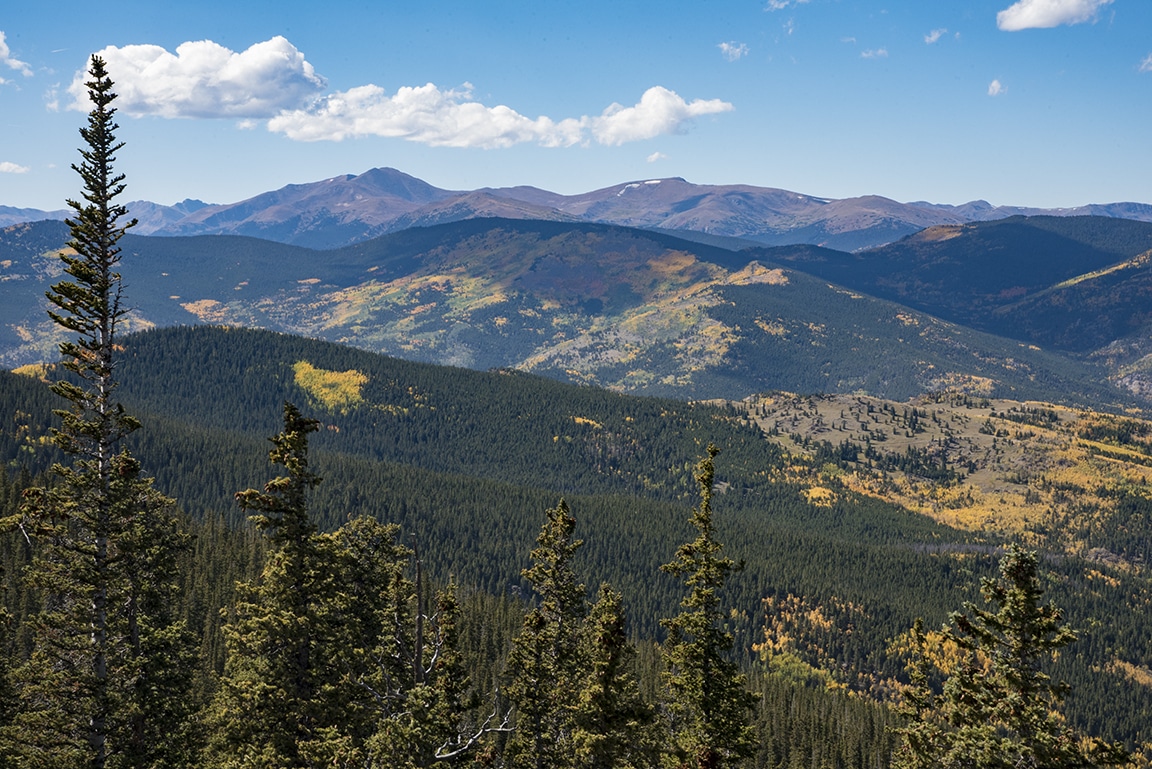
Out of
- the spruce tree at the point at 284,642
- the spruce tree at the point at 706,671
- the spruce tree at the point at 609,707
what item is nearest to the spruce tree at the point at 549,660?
the spruce tree at the point at 609,707

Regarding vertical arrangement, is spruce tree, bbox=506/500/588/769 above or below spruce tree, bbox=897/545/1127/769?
below

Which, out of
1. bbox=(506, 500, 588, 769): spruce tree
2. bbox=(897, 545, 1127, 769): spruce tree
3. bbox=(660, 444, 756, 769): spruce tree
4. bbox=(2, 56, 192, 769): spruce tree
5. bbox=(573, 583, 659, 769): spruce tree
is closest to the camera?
bbox=(897, 545, 1127, 769): spruce tree

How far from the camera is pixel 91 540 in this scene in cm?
3161

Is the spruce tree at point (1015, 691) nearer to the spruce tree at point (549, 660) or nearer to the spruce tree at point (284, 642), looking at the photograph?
the spruce tree at point (549, 660)

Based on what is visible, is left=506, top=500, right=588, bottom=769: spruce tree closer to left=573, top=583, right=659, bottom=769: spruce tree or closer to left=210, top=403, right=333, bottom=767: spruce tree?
left=573, top=583, right=659, bottom=769: spruce tree

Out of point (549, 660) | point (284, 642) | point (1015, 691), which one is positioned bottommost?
point (549, 660)

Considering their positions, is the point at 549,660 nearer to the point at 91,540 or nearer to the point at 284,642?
the point at 284,642

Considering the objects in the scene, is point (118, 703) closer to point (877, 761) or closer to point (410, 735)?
point (410, 735)

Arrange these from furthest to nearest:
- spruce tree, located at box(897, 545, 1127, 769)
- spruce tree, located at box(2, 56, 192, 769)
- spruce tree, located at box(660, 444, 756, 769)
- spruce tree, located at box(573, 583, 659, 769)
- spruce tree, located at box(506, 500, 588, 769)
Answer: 1. spruce tree, located at box(506, 500, 588, 769)
2. spruce tree, located at box(573, 583, 659, 769)
3. spruce tree, located at box(660, 444, 756, 769)
4. spruce tree, located at box(2, 56, 192, 769)
5. spruce tree, located at box(897, 545, 1127, 769)

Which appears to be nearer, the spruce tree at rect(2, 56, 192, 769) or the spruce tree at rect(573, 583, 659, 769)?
the spruce tree at rect(2, 56, 192, 769)

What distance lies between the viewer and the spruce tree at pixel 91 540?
101 feet

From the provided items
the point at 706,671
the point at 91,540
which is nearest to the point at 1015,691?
the point at 706,671

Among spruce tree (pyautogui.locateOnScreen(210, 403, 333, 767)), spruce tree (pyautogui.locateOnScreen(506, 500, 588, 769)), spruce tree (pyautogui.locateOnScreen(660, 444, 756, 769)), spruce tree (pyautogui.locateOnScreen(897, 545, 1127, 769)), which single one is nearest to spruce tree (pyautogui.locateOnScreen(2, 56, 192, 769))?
spruce tree (pyautogui.locateOnScreen(210, 403, 333, 767))

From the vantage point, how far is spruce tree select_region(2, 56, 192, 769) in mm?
30641
